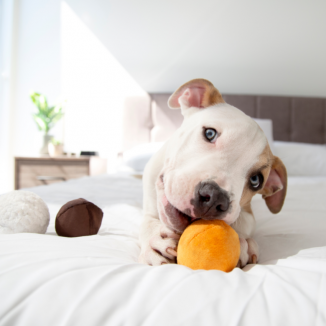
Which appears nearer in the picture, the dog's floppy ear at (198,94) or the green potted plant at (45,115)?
the dog's floppy ear at (198,94)

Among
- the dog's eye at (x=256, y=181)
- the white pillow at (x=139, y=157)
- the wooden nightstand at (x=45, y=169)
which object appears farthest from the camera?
the wooden nightstand at (x=45, y=169)

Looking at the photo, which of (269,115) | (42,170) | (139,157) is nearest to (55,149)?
(42,170)

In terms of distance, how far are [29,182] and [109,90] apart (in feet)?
4.36

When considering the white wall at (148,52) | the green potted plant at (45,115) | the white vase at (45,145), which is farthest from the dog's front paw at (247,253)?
the white vase at (45,145)

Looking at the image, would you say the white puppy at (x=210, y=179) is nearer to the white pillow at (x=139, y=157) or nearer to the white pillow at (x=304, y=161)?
the white pillow at (x=139, y=157)

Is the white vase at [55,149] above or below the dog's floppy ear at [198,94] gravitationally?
below

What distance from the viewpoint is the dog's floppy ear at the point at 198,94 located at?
3.30 feet

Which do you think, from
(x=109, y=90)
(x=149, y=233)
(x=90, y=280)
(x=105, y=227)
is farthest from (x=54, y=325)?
(x=109, y=90)

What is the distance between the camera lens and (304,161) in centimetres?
263

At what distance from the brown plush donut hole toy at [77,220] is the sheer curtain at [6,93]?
3361 millimetres

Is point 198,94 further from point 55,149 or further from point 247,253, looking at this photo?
point 55,149

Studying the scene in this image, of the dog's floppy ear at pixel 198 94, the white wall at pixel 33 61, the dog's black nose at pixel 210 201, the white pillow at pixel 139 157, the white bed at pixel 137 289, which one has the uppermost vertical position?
the white wall at pixel 33 61

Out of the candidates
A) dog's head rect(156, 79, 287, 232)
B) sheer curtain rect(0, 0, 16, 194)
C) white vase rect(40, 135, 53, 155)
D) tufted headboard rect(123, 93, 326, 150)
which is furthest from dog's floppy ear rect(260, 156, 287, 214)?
sheer curtain rect(0, 0, 16, 194)

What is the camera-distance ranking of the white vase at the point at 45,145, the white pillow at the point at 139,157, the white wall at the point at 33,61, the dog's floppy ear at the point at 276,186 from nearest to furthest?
the dog's floppy ear at the point at 276,186 → the white pillow at the point at 139,157 → the white vase at the point at 45,145 → the white wall at the point at 33,61
